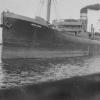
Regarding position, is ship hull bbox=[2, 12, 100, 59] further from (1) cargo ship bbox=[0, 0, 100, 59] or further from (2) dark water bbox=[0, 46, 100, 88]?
(2) dark water bbox=[0, 46, 100, 88]

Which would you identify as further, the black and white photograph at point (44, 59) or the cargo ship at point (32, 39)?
the cargo ship at point (32, 39)

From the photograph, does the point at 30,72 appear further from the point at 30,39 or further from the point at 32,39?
the point at 32,39

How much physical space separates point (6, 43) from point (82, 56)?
12.3 m

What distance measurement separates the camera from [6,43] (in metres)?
19.2

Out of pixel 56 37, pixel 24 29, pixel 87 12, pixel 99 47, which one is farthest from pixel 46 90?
pixel 87 12

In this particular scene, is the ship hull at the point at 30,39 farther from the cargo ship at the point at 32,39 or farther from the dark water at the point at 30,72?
the dark water at the point at 30,72

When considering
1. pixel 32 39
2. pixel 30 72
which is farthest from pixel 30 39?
pixel 30 72

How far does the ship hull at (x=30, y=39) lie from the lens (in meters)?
19.3

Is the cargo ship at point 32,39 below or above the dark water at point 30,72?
above


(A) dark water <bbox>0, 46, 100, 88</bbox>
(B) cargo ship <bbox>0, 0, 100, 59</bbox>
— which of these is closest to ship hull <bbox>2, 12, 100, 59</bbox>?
(B) cargo ship <bbox>0, 0, 100, 59</bbox>

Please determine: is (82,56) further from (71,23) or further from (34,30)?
(34,30)

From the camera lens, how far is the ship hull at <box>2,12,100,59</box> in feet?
63.3

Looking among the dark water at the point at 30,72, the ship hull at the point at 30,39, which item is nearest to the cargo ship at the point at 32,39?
the ship hull at the point at 30,39

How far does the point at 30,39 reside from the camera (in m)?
20.4
